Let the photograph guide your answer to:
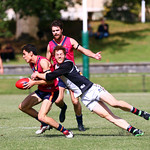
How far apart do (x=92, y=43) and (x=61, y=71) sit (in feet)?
90.0

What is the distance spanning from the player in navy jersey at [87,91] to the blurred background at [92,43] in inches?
544

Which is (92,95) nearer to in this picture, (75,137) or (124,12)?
(75,137)

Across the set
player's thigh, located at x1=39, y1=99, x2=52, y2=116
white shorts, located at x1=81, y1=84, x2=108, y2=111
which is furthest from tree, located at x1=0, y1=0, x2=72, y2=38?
white shorts, located at x1=81, y1=84, x2=108, y2=111

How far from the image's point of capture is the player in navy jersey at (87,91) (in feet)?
25.6

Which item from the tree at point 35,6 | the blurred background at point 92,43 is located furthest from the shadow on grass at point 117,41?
the tree at point 35,6

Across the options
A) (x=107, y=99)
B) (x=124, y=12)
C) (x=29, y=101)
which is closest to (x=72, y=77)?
(x=107, y=99)

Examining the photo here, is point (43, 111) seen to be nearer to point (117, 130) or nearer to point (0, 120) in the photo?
point (117, 130)

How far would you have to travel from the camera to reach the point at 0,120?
11.3 metres

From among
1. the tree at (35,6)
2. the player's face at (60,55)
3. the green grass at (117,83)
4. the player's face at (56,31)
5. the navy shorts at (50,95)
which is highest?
the tree at (35,6)

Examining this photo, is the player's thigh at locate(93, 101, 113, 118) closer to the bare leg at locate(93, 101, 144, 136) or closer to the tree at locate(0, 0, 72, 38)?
the bare leg at locate(93, 101, 144, 136)

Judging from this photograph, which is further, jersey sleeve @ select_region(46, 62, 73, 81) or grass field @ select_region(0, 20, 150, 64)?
grass field @ select_region(0, 20, 150, 64)

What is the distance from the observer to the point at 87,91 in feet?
26.0

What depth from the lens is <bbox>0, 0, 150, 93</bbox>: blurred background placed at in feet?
75.5

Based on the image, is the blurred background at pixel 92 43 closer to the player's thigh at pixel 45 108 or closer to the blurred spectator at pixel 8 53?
the blurred spectator at pixel 8 53
